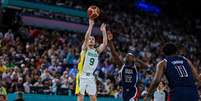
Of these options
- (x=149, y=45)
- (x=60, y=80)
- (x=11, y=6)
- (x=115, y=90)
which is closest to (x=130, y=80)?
(x=60, y=80)

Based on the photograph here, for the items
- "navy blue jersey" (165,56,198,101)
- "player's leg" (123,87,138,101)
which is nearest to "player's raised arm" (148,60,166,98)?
"navy blue jersey" (165,56,198,101)

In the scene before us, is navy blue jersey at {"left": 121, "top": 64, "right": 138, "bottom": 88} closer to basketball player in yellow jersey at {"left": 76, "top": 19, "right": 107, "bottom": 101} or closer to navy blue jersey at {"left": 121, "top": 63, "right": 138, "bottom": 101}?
navy blue jersey at {"left": 121, "top": 63, "right": 138, "bottom": 101}

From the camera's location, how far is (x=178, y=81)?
956cm

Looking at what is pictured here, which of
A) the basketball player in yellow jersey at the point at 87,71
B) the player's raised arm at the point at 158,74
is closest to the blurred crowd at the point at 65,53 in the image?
the basketball player in yellow jersey at the point at 87,71

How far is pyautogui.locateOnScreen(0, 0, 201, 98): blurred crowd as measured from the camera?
68.7 feet

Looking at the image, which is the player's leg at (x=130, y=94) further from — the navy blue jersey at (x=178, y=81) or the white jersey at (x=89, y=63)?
the navy blue jersey at (x=178, y=81)

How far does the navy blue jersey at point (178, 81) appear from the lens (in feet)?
31.2

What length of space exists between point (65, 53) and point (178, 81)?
51.8 feet

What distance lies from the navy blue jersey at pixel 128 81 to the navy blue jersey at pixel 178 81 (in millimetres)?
5886

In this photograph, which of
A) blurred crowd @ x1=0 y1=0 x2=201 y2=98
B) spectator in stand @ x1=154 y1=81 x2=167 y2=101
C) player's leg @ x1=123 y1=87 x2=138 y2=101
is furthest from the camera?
blurred crowd @ x1=0 y1=0 x2=201 y2=98

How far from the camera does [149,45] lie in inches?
1307

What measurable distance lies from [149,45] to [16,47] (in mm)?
11800

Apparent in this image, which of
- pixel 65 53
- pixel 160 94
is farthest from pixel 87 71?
pixel 65 53

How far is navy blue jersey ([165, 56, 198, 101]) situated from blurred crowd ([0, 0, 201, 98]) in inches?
198
